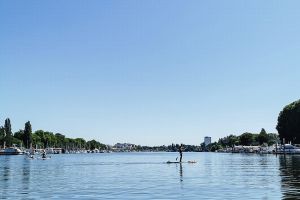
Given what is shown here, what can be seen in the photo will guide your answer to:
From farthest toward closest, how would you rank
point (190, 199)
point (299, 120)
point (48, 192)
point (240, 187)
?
point (299, 120) → point (240, 187) → point (48, 192) → point (190, 199)

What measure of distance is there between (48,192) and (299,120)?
550 feet

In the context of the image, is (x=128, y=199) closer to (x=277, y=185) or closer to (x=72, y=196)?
(x=72, y=196)

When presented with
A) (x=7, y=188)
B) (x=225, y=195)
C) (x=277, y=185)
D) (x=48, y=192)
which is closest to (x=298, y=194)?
(x=225, y=195)

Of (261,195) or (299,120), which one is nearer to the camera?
(261,195)

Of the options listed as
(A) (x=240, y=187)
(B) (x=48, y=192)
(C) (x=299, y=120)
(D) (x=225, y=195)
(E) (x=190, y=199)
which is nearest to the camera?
(E) (x=190, y=199)

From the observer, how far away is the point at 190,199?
34.2m

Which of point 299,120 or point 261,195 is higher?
point 299,120

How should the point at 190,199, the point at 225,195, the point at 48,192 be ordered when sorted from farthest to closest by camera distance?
the point at 48,192 < the point at 225,195 < the point at 190,199

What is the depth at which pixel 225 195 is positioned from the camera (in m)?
36.5

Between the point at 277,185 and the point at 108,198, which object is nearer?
the point at 108,198

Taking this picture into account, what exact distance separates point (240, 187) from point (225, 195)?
7113mm

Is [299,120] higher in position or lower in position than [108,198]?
higher

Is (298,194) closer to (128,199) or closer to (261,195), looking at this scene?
→ (261,195)

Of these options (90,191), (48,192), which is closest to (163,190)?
(90,191)
